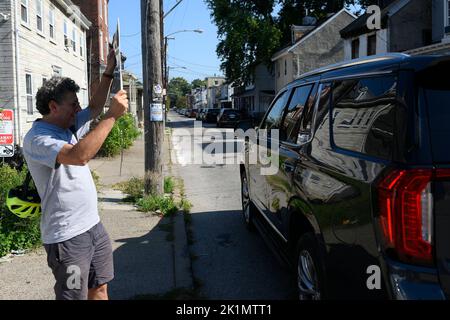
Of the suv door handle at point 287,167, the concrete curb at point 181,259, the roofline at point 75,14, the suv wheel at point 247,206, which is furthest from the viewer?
the roofline at point 75,14

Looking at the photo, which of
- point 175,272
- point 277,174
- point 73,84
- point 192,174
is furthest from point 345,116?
point 192,174

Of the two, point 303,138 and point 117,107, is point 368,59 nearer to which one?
point 303,138

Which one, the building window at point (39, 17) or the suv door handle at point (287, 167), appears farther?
the building window at point (39, 17)

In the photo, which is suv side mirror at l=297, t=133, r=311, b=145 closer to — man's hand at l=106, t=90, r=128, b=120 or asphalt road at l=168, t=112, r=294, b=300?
asphalt road at l=168, t=112, r=294, b=300

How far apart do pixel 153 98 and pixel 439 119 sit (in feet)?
19.5

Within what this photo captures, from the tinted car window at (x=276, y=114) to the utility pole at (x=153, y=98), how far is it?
8.57 feet

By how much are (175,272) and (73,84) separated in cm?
250

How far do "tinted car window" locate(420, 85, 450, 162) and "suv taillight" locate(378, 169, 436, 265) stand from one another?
117 mm

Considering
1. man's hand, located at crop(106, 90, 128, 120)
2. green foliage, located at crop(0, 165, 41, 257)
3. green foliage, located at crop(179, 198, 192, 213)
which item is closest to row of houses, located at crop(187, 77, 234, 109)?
green foliage, located at crop(179, 198, 192, 213)

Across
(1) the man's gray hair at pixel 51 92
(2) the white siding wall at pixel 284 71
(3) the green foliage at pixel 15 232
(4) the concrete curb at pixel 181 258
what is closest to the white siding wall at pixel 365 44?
(2) the white siding wall at pixel 284 71

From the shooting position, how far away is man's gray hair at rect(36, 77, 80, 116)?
9.15ft

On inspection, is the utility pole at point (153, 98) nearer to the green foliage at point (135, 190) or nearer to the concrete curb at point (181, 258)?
the green foliage at point (135, 190)

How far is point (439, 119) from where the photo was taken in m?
2.31

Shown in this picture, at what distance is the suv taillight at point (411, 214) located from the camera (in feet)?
7.28
